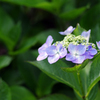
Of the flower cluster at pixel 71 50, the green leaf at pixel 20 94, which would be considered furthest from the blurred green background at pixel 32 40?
the flower cluster at pixel 71 50

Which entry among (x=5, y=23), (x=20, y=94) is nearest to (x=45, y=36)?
(x=5, y=23)

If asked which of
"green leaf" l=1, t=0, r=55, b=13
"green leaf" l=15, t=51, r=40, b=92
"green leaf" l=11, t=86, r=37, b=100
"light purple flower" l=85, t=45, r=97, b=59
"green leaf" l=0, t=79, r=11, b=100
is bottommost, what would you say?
"green leaf" l=11, t=86, r=37, b=100

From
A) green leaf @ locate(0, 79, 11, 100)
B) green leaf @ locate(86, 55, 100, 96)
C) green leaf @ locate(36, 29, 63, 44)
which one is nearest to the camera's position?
green leaf @ locate(86, 55, 100, 96)

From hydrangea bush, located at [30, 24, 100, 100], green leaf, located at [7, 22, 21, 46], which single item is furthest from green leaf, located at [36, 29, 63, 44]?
hydrangea bush, located at [30, 24, 100, 100]

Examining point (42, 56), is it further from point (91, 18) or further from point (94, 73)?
point (91, 18)

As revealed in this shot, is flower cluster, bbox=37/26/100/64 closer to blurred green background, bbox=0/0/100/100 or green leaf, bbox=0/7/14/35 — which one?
blurred green background, bbox=0/0/100/100

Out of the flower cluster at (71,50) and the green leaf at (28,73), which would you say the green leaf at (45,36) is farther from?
the flower cluster at (71,50)
